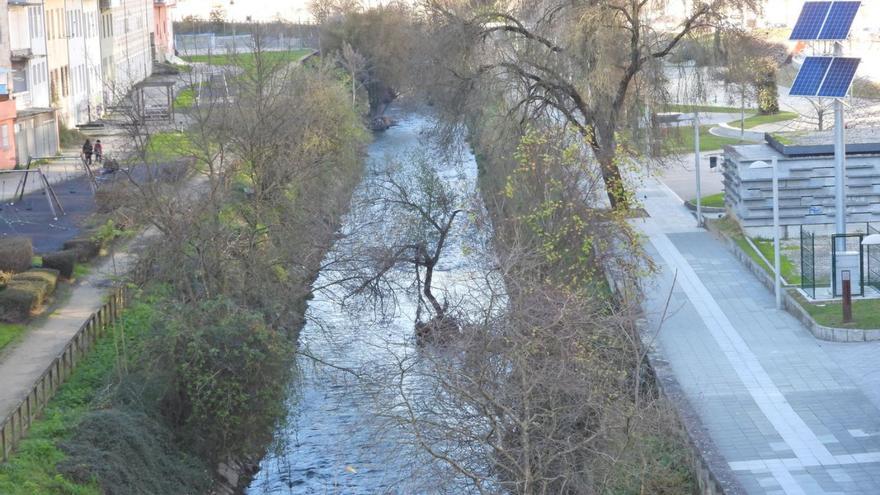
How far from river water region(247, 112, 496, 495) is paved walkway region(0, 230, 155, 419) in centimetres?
416

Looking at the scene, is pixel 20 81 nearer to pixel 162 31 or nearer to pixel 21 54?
pixel 21 54

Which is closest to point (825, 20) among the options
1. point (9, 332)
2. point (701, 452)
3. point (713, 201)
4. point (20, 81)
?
point (713, 201)

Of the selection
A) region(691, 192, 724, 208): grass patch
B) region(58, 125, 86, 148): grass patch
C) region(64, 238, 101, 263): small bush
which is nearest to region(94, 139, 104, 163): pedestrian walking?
region(58, 125, 86, 148): grass patch

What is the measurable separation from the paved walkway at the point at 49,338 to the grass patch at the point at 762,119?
30824 mm

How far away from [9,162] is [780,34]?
160 feet

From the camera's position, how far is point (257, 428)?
2094 centimetres

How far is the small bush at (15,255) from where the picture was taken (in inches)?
1059

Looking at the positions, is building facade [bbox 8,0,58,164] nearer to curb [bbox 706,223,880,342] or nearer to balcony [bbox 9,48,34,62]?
balcony [bbox 9,48,34,62]

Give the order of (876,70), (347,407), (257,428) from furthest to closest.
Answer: (876,70) → (347,407) → (257,428)

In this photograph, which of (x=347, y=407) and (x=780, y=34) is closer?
(x=347, y=407)

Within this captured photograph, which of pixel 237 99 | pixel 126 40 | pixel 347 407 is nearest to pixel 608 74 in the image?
pixel 237 99

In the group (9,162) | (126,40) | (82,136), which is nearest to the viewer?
(9,162)

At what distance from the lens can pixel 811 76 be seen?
90.2 feet

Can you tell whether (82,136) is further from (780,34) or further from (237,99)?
(780,34)
